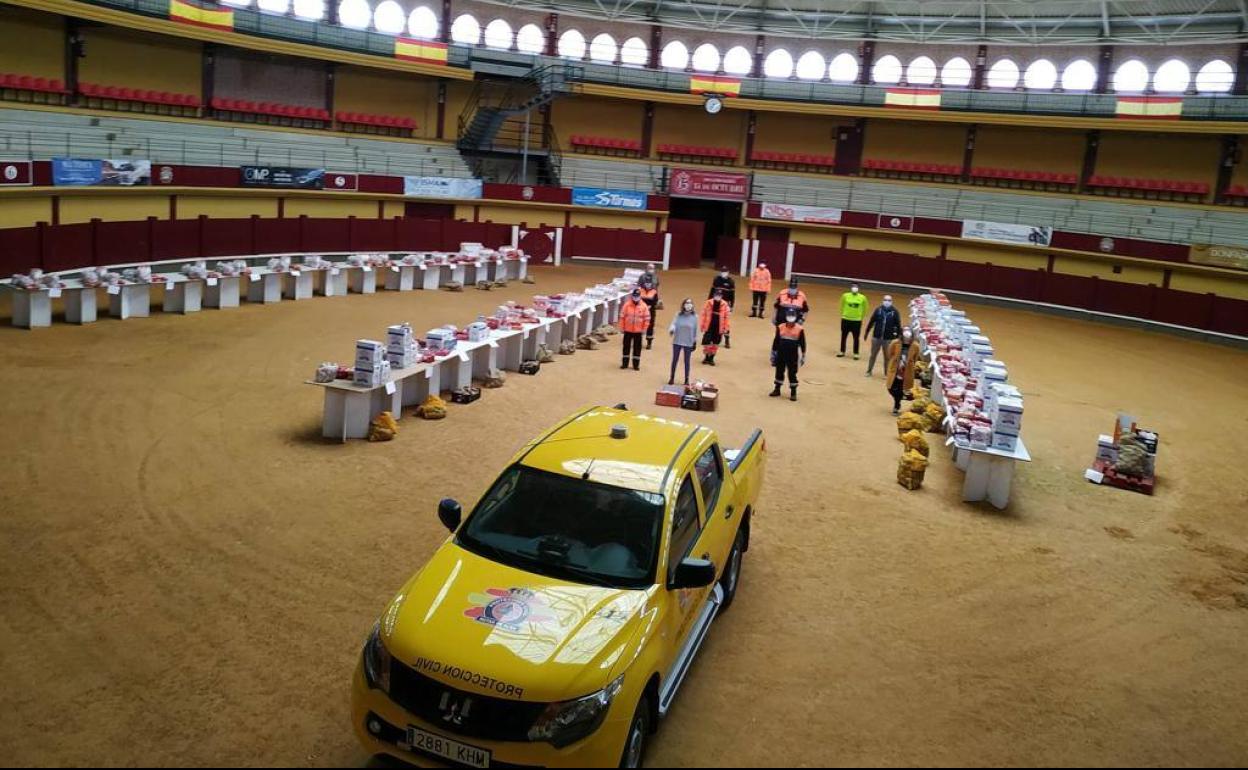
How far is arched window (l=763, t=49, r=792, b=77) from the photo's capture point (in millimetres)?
44469

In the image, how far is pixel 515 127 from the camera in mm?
43812

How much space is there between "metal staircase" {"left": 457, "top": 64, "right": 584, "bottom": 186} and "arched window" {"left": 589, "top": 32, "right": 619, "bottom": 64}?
3.22 meters

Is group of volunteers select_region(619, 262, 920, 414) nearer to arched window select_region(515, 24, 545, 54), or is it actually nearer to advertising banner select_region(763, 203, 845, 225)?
advertising banner select_region(763, 203, 845, 225)

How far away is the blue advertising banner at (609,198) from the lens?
132 ft

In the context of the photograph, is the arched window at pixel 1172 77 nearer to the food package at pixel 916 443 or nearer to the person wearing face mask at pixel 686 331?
the person wearing face mask at pixel 686 331

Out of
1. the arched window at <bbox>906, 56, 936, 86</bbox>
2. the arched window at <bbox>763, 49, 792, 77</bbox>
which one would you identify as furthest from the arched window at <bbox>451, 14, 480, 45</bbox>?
the arched window at <bbox>906, 56, 936, 86</bbox>

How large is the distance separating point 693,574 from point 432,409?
881 cm

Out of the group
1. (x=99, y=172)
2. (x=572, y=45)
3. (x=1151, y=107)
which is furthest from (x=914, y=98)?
(x=99, y=172)

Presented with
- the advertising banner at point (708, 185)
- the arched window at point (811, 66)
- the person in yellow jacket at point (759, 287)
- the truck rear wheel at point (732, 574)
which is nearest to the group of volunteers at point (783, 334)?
the person in yellow jacket at point (759, 287)

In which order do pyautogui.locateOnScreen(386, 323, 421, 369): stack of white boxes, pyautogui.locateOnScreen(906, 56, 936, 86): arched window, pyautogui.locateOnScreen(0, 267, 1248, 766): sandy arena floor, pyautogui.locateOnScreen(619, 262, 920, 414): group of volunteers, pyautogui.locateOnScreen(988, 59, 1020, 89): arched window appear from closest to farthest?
1. pyautogui.locateOnScreen(0, 267, 1248, 766): sandy arena floor
2. pyautogui.locateOnScreen(386, 323, 421, 369): stack of white boxes
3. pyautogui.locateOnScreen(619, 262, 920, 414): group of volunteers
4. pyautogui.locateOnScreen(988, 59, 1020, 89): arched window
5. pyautogui.locateOnScreen(906, 56, 936, 86): arched window

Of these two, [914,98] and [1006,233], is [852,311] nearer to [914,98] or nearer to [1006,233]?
[1006,233]

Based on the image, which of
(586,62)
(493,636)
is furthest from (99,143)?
(493,636)

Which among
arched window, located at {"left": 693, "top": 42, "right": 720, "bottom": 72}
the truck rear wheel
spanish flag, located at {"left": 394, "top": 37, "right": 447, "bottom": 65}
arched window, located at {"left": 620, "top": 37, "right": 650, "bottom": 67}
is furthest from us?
arched window, located at {"left": 693, "top": 42, "right": 720, "bottom": 72}

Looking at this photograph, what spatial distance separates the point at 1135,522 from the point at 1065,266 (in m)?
27.7
